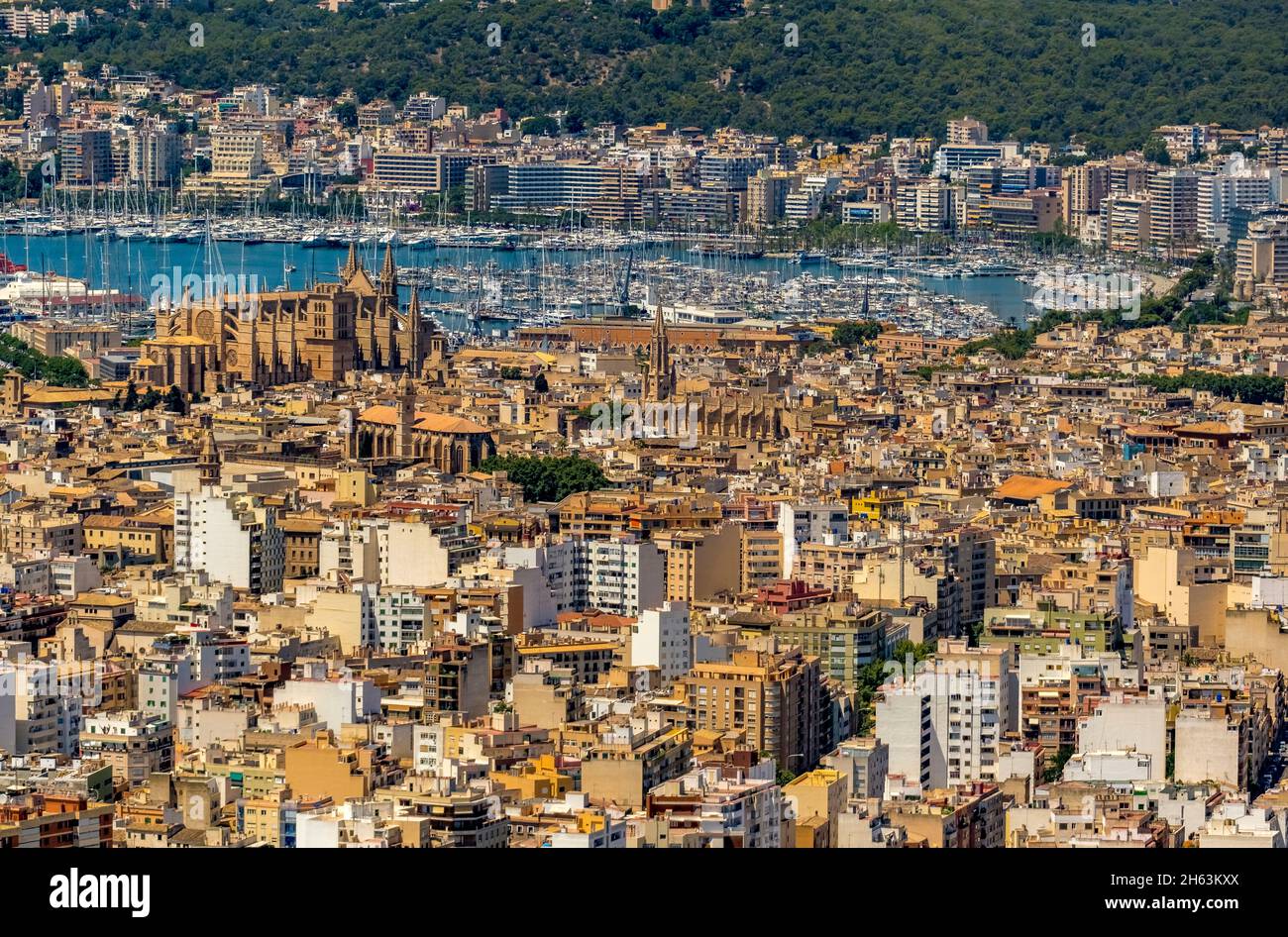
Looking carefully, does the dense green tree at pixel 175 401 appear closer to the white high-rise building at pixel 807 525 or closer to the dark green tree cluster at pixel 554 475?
the dark green tree cluster at pixel 554 475

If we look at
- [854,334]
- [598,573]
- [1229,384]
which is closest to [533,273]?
[854,334]

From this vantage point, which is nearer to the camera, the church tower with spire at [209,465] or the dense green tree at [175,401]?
the church tower with spire at [209,465]

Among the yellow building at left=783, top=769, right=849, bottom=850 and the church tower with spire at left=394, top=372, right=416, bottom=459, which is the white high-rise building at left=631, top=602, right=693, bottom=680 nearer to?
the yellow building at left=783, top=769, right=849, bottom=850

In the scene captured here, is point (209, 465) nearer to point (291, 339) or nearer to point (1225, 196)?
point (291, 339)

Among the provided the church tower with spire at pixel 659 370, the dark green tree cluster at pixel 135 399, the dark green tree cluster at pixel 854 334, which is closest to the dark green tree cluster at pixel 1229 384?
the church tower with spire at pixel 659 370

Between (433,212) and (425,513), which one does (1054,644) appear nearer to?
(425,513)

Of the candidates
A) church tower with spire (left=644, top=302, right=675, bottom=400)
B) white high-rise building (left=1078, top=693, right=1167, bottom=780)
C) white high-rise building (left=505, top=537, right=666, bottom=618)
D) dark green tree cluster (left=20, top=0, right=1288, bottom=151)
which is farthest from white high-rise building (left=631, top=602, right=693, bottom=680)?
dark green tree cluster (left=20, top=0, right=1288, bottom=151)
